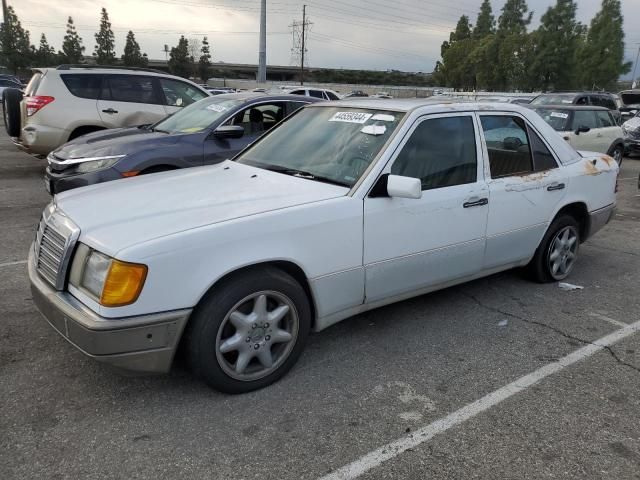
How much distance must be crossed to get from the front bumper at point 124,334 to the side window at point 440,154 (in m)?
1.74

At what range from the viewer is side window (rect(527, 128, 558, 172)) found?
14.8 feet

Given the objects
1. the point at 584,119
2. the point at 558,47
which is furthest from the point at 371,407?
the point at 558,47

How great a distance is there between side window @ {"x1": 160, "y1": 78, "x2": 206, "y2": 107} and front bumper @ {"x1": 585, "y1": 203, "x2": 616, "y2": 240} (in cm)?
690

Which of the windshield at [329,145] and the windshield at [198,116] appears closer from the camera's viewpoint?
the windshield at [329,145]

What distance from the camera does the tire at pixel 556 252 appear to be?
4.73m

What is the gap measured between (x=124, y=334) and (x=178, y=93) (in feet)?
25.9

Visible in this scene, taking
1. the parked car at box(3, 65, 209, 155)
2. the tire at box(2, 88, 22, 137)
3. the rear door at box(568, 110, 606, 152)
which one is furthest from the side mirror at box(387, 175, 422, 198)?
the rear door at box(568, 110, 606, 152)

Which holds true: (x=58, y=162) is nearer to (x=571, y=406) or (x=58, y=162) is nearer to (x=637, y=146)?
(x=571, y=406)

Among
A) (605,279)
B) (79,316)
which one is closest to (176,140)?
(79,316)

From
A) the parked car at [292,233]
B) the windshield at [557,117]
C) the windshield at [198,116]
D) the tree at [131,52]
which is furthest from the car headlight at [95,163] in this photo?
the tree at [131,52]

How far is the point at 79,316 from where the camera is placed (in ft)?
8.56

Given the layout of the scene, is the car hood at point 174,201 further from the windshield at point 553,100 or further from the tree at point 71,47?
the tree at point 71,47

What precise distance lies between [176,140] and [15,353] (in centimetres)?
339

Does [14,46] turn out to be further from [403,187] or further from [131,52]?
[403,187]
